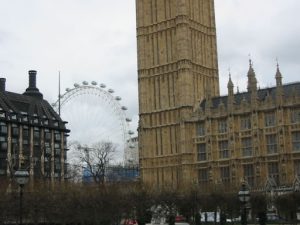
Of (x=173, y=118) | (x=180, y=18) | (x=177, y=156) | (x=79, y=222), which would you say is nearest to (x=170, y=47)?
(x=180, y=18)

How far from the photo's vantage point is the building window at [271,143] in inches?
3652

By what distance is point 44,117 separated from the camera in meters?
139

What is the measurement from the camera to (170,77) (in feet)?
349

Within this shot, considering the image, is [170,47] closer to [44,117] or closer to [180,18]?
[180,18]

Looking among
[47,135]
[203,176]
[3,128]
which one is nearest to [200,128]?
[203,176]

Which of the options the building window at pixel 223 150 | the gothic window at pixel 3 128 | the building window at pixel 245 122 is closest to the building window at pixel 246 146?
the building window at pixel 245 122

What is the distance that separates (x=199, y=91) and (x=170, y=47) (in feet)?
31.6

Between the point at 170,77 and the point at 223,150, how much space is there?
56.8 ft

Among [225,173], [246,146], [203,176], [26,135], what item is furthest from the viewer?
[26,135]

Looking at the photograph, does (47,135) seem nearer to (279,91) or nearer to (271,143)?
(271,143)

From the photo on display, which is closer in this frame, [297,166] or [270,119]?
[297,166]

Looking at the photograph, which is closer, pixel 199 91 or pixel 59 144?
pixel 199 91

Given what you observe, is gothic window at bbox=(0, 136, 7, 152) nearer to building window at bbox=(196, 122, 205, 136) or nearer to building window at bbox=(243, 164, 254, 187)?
building window at bbox=(196, 122, 205, 136)

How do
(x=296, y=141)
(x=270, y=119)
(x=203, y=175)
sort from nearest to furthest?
(x=296, y=141) < (x=270, y=119) < (x=203, y=175)
